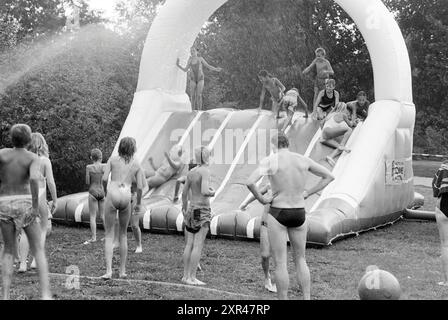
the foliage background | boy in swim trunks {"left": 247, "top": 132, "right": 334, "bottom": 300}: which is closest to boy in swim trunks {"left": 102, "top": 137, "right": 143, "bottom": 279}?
boy in swim trunks {"left": 247, "top": 132, "right": 334, "bottom": 300}

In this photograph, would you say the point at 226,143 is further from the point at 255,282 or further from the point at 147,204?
the point at 255,282

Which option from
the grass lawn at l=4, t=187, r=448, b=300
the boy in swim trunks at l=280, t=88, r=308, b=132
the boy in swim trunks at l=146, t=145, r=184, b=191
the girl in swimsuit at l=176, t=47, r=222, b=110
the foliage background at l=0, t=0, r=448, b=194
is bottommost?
the grass lawn at l=4, t=187, r=448, b=300

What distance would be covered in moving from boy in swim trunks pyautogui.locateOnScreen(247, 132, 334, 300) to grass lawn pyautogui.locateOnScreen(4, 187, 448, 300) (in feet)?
2.41

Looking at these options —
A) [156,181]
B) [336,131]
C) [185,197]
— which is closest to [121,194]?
[185,197]

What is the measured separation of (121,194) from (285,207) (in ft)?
5.86

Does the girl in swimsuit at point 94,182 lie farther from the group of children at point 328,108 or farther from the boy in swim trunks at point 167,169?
the group of children at point 328,108

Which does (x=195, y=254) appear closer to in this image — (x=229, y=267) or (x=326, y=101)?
(x=229, y=267)

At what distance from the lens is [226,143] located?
1144 centimetres

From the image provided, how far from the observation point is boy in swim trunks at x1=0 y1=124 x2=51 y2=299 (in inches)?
199

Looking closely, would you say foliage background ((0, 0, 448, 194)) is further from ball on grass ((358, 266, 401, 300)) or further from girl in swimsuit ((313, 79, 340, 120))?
ball on grass ((358, 266, 401, 300))

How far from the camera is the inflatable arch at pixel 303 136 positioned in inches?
366

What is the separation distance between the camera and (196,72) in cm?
1298

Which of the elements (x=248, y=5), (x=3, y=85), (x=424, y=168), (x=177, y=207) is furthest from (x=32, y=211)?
(x=248, y=5)

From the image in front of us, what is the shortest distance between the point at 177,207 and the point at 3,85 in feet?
18.3
